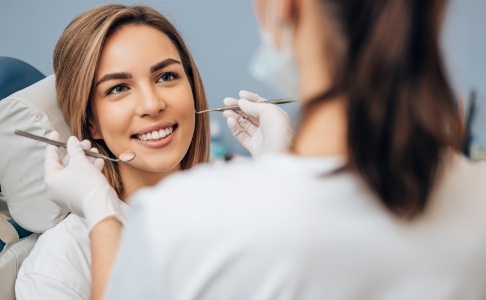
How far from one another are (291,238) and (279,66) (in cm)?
23

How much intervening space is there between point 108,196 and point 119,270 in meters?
0.28

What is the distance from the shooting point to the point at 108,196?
1.04 metres

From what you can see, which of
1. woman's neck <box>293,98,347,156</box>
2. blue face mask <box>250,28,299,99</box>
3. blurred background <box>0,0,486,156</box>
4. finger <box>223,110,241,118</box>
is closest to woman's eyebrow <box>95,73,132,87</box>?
finger <box>223,110,241,118</box>

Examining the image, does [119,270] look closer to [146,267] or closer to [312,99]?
[146,267]

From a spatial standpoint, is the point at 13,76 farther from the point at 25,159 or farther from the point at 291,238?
the point at 291,238

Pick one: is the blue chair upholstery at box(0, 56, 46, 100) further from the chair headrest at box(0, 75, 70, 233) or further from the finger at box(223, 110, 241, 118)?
the finger at box(223, 110, 241, 118)

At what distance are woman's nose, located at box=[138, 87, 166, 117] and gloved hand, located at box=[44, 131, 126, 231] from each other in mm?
309

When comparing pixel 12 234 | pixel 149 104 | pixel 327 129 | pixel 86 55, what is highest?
pixel 327 129

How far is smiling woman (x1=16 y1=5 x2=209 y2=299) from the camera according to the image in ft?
5.07

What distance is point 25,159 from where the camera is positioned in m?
1.62

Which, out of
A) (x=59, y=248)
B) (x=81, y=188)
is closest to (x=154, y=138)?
(x=59, y=248)

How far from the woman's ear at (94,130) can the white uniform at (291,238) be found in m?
0.96

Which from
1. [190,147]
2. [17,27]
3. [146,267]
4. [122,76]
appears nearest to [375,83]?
[146,267]

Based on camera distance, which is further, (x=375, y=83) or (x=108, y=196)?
(x=108, y=196)
